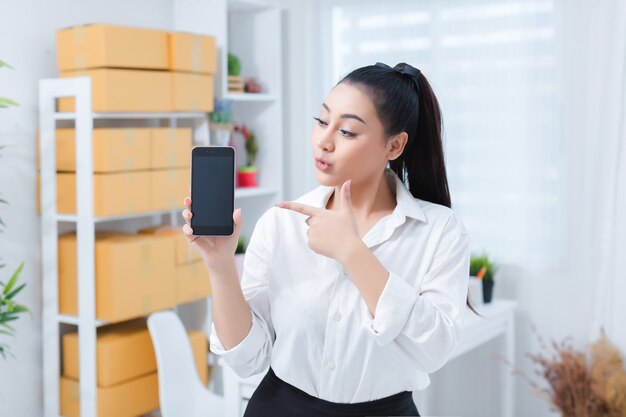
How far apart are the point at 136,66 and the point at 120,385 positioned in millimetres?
1072

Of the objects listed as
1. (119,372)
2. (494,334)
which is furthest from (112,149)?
(494,334)

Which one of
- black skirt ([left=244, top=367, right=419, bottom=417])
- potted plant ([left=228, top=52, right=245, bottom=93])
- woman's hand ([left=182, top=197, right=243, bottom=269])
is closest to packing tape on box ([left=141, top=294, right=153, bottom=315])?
potted plant ([left=228, top=52, right=245, bottom=93])

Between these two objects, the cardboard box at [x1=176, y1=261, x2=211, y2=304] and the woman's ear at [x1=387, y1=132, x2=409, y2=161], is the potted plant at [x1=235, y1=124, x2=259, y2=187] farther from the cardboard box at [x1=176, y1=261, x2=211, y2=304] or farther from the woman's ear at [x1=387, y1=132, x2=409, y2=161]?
the woman's ear at [x1=387, y1=132, x2=409, y2=161]

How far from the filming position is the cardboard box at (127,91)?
8.57 feet

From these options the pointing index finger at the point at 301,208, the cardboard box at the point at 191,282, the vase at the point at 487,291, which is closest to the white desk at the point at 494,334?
the vase at the point at 487,291

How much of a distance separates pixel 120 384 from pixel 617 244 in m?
1.78

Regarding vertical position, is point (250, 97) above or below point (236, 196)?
above

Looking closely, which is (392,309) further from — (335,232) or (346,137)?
(346,137)

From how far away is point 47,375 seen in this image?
2.80 metres

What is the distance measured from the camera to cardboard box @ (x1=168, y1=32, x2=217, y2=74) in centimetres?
286

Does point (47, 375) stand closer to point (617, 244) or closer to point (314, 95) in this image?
point (314, 95)

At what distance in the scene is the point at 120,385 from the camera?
275 cm

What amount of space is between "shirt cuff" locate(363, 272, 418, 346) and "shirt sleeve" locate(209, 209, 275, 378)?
244 mm

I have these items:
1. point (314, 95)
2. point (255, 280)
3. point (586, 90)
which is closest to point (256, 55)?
point (314, 95)
